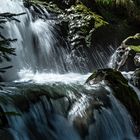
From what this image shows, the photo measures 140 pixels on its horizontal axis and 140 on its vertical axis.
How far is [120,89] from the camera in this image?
995cm

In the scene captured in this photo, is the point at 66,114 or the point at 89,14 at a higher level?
the point at 89,14

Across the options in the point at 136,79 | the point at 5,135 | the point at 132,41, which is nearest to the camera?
the point at 5,135

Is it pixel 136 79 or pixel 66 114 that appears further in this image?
pixel 136 79

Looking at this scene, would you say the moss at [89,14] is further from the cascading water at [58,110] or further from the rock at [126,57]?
the cascading water at [58,110]

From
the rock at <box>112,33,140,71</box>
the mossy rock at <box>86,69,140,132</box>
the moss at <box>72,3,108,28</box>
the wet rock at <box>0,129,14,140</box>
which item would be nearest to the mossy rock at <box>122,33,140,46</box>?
the rock at <box>112,33,140,71</box>

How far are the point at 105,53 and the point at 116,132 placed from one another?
602 centimetres

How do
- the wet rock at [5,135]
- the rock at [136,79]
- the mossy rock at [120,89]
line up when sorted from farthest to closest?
the rock at [136,79], the mossy rock at [120,89], the wet rock at [5,135]

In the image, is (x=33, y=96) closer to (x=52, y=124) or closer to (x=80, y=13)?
(x=52, y=124)

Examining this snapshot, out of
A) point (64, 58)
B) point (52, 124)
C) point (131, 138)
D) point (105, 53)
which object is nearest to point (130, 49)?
point (105, 53)

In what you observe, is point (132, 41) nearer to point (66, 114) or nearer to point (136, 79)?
point (136, 79)

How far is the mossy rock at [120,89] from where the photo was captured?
9.76m

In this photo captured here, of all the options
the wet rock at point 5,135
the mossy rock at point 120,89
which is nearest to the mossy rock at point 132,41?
the mossy rock at point 120,89

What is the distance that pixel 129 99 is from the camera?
9945 mm

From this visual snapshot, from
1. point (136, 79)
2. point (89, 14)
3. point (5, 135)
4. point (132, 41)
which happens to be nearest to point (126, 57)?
point (132, 41)
